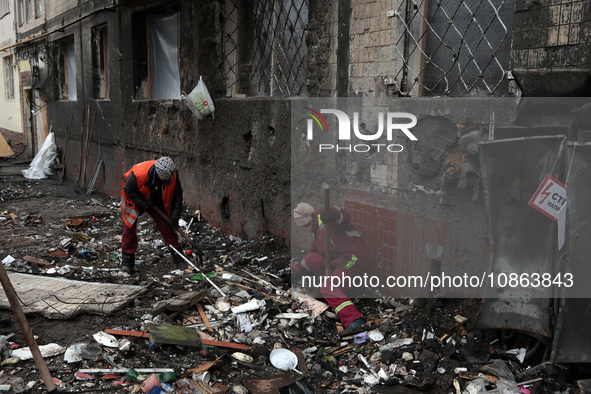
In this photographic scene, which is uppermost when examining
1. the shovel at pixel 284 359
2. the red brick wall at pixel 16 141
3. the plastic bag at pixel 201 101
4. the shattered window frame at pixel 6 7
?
the shattered window frame at pixel 6 7

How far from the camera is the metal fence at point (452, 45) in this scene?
3.89 meters

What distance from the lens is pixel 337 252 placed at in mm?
4773

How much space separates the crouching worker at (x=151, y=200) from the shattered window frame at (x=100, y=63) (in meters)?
6.06

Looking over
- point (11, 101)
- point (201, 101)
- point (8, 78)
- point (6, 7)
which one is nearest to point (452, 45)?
point (201, 101)

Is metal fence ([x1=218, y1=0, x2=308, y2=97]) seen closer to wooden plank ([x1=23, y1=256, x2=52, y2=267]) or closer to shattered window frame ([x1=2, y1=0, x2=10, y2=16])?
wooden plank ([x1=23, y1=256, x2=52, y2=267])

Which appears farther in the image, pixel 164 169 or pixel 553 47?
pixel 164 169

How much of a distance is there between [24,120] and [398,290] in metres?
16.4

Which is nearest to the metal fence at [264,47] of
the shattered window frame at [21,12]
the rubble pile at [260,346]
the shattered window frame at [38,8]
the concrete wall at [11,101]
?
the rubble pile at [260,346]

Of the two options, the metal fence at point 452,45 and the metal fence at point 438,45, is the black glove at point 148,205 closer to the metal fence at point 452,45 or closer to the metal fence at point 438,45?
the metal fence at point 438,45

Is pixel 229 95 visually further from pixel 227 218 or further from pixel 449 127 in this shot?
pixel 449 127

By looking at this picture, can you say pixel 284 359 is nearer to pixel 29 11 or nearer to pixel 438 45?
pixel 438 45

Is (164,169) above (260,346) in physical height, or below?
above

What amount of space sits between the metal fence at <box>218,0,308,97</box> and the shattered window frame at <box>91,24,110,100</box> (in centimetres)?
504

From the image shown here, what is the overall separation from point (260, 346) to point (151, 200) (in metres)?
2.54
